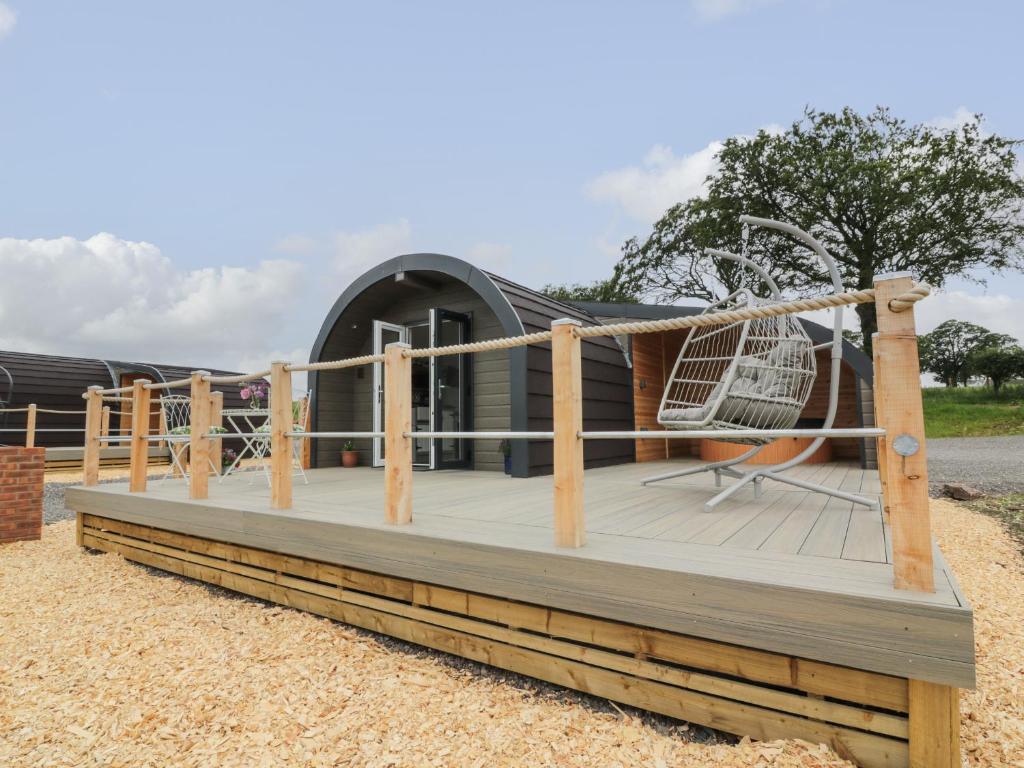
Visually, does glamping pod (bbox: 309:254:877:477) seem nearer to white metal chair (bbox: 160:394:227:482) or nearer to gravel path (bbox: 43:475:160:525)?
white metal chair (bbox: 160:394:227:482)

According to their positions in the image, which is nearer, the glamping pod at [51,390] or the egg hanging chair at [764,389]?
the egg hanging chair at [764,389]

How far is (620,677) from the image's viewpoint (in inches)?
70.8

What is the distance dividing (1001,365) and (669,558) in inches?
1023

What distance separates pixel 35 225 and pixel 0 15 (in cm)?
454

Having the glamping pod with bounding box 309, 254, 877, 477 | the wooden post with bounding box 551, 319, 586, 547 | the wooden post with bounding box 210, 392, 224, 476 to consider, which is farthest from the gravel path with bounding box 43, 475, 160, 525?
the wooden post with bounding box 551, 319, 586, 547

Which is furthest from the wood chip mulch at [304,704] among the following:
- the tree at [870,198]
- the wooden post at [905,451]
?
the tree at [870,198]

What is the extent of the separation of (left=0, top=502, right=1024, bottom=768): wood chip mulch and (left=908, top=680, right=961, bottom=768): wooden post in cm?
22

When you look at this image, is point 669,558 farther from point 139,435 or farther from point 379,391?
point 379,391

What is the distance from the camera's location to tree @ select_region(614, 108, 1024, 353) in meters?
12.2

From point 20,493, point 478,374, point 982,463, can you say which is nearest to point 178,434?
point 20,493

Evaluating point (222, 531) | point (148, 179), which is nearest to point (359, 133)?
point (148, 179)

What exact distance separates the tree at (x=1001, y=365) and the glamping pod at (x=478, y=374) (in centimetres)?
1939

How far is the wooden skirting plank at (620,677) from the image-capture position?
1422mm

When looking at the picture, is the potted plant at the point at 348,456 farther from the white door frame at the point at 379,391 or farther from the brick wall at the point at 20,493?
the brick wall at the point at 20,493
